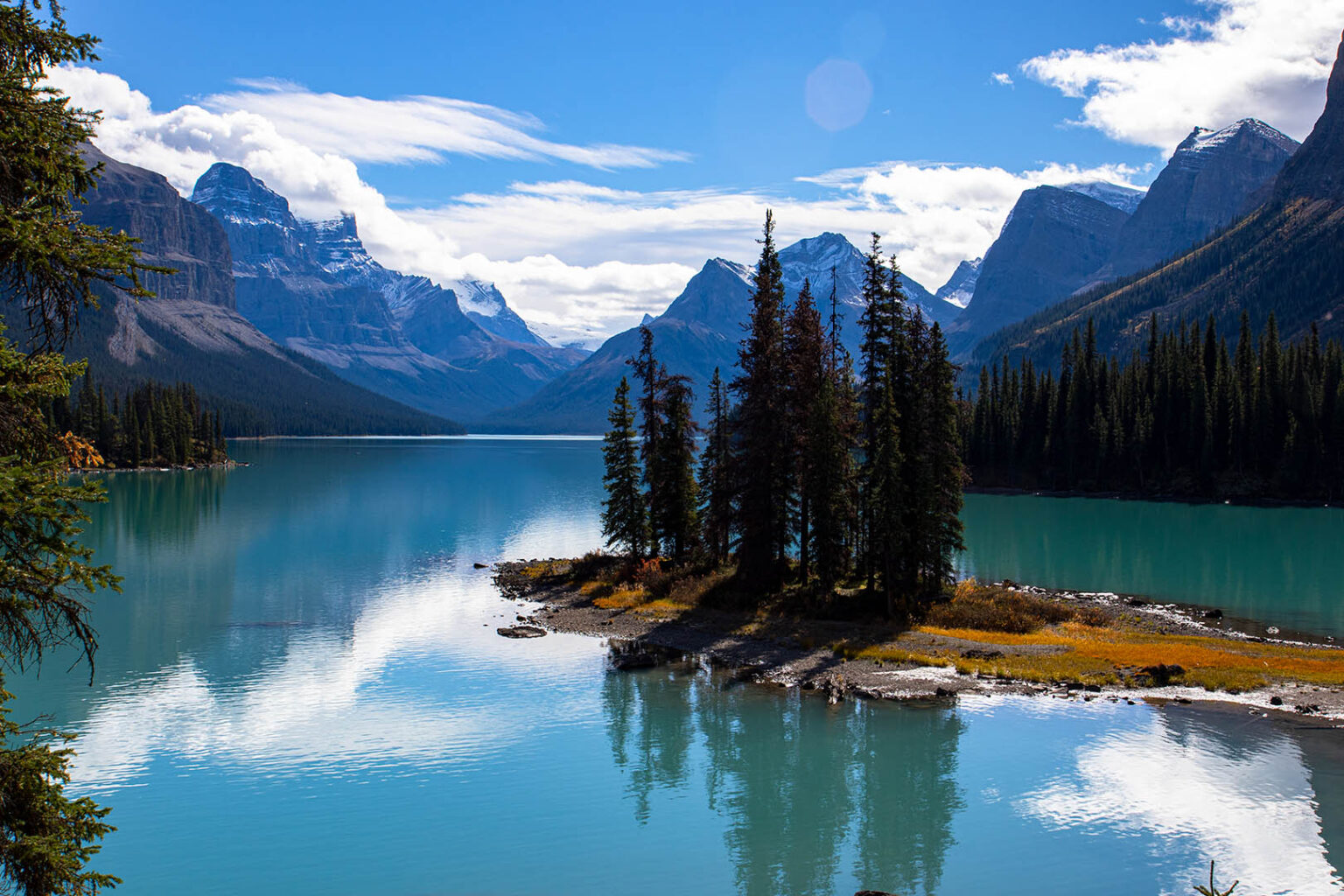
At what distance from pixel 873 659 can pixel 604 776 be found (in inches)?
621

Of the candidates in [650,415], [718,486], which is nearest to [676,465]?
[650,415]

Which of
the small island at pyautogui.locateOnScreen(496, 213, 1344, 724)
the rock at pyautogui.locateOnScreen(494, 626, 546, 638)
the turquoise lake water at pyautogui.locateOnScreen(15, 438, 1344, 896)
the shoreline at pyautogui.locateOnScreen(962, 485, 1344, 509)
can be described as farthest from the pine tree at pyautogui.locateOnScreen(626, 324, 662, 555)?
the shoreline at pyautogui.locateOnScreen(962, 485, 1344, 509)

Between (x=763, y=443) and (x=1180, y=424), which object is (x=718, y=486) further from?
(x=1180, y=424)

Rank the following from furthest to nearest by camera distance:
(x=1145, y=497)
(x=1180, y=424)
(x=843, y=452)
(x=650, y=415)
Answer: (x=1180, y=424) < (x=1145, y=497) < (x=650, y=415) < (x=843, y=452)

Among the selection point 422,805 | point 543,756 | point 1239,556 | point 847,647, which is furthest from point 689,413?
point 1239,556

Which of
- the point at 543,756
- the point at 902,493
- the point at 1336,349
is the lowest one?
the point at 543,756

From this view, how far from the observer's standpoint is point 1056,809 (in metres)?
26.0

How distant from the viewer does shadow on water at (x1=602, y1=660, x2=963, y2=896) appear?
23406 mm

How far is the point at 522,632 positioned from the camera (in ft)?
161

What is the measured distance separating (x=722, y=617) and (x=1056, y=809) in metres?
24.8

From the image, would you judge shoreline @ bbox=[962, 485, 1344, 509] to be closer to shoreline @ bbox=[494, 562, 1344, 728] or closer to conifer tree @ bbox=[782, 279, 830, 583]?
shoreline @ bbox=[494, 562, 1344, 728]

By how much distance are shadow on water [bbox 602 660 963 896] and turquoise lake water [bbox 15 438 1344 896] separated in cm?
10

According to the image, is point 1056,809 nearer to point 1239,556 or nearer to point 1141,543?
point 1239,556

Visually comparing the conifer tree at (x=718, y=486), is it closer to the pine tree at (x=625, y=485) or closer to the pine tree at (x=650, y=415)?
the pine tree at (x=650, y=415)
